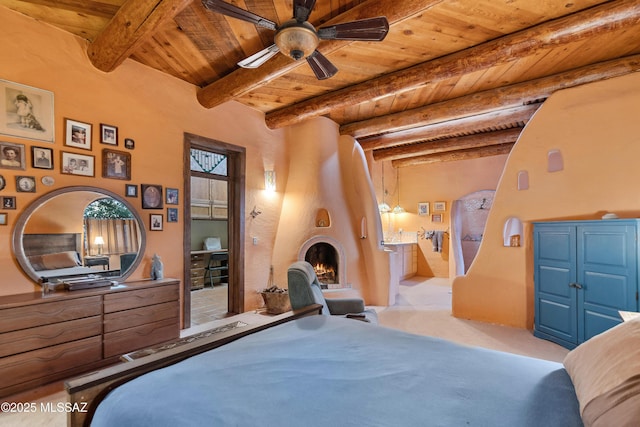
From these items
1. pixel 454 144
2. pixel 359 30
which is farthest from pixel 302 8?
pixel 454 144

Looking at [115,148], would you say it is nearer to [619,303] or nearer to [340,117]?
[340,117]

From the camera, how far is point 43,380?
2.25 metres

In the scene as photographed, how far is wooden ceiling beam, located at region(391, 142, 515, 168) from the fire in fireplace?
3.84m

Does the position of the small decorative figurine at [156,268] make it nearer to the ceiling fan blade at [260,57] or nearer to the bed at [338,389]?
the bed at [338,389]

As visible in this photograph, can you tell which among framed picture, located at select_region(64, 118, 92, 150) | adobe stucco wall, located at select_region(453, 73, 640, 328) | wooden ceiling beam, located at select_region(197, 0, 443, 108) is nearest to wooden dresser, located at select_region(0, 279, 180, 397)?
framed picture, located at select_region(64, 118, 92, 150)

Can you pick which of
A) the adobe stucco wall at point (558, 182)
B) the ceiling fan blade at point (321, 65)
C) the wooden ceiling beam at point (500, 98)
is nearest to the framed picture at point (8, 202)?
the ceiling fan blade at point (321, 65)

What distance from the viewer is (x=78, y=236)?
2836mm

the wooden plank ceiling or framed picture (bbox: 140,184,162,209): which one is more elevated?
the wooden plank ceiling

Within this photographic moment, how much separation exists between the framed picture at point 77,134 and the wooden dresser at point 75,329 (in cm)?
141

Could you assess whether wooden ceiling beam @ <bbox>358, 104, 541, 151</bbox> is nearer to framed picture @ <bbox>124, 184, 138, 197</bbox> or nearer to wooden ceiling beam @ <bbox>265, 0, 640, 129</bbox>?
wooden ceiling beam @ <bbox>265, 0, 640, 129</bbox>

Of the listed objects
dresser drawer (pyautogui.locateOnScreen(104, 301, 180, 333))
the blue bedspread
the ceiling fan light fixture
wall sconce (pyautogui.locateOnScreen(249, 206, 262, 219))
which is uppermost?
the ceiling fan light fixture

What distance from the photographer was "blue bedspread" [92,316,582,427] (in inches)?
37.9

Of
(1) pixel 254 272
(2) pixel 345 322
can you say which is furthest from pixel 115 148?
(2) pixel 345 322

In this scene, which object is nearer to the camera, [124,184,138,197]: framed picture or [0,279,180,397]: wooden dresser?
[0,279,180,397]: wooden dresser
